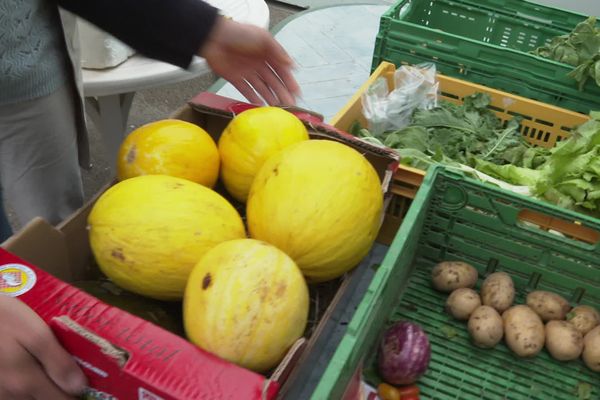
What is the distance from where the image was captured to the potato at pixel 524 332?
3.55ft

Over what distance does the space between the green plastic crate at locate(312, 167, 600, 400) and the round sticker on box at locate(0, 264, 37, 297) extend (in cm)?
56

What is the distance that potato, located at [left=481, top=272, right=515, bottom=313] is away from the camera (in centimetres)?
114

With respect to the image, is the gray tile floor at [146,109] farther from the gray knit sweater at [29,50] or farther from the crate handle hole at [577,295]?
the crate handle hole at [577,295]

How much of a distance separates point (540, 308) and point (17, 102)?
107cm

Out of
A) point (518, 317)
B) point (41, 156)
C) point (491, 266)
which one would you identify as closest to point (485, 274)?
point (491, 266)

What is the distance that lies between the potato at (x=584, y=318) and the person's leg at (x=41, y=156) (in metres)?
1.08

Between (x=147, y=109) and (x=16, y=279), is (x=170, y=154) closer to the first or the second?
(x=16, y=279)

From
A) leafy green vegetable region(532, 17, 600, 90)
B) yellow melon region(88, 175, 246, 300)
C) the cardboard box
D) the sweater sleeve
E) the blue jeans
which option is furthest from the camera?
leafy green vegetable region(532, 17, 600, 90)

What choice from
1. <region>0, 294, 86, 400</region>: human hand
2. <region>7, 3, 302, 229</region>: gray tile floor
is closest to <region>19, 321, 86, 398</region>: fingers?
<region>0, 294, 86, 400</region>: human hand

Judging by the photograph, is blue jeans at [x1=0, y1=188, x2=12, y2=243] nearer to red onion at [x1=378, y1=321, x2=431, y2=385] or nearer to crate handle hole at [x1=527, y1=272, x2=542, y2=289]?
red onion at [x1=378, y1=321, x2=431, y2=385]

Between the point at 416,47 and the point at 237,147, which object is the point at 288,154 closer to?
the point at 237,147

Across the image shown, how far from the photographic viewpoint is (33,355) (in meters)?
0.64

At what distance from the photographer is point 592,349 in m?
1.09

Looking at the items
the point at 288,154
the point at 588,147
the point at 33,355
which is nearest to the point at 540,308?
the point at 588,147
